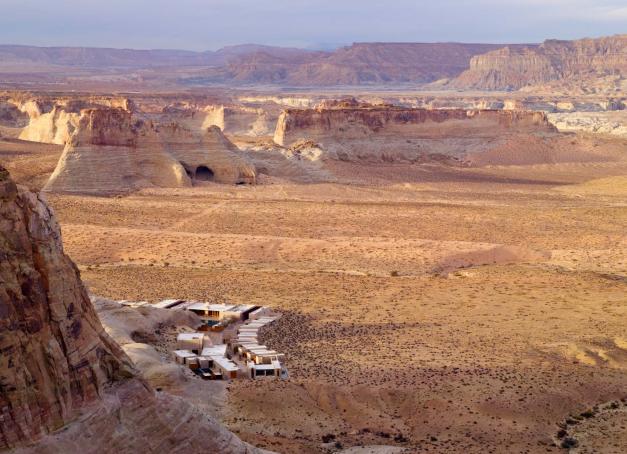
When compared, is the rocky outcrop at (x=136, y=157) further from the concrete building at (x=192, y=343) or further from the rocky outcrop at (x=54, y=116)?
the concrete building at (x=192, y=343)

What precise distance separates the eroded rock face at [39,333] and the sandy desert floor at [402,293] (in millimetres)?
5372

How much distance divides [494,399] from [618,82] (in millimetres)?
186654

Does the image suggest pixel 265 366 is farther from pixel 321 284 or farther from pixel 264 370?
pixel 321 284

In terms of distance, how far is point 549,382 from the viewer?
76.1ft

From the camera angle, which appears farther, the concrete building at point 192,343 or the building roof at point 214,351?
the concrete building at point 192,343

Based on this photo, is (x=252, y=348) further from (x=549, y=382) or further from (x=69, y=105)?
(x=69, y=105)

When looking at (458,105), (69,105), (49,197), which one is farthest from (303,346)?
(458,105)

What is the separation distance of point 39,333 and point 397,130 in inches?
2833

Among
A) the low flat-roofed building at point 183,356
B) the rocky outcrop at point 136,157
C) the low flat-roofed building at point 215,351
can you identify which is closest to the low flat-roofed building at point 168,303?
the low flat-roofed building at point 215,351

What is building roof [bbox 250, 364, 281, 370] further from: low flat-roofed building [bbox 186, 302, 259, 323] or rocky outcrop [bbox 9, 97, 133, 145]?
rocky outcrop [bbox 9, 97, 133, 145]

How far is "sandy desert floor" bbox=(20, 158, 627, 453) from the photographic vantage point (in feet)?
67.8

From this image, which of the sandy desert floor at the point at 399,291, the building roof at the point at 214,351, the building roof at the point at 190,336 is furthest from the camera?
the building roof at the point at 190,336

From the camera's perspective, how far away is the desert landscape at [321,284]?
46.4ft

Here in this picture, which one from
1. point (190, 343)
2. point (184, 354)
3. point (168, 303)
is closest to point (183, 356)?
point (184, 354)
